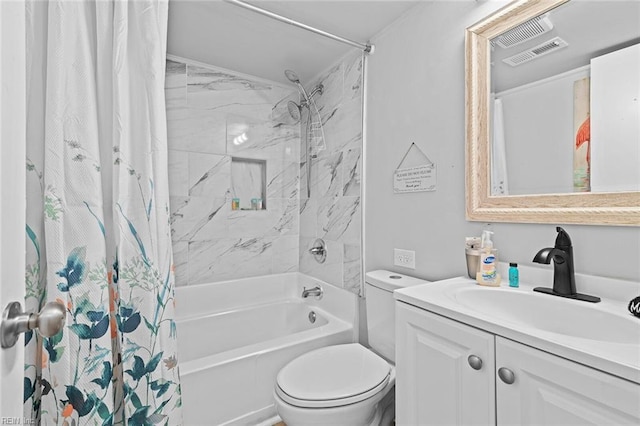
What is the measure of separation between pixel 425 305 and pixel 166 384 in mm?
885

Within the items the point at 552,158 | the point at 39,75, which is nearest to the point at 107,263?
the point at 39,75

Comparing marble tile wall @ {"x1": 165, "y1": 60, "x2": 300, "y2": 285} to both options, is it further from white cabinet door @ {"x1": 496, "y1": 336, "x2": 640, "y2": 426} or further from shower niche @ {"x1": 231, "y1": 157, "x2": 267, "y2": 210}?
white cabinet door @ {"x1": 496, "y1": 336, "x2": 640, "y2": 426}

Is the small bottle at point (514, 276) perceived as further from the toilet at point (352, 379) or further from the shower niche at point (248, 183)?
the shower niche at point (248, 183)

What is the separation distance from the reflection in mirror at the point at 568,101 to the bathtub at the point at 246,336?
48.4 inches

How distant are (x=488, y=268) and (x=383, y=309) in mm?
576

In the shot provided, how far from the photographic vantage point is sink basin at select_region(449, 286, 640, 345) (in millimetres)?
847

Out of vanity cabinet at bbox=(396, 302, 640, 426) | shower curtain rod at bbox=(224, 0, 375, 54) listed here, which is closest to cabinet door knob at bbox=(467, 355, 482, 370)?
vanity cabinet at bbox=(396, 302, 640, 426)

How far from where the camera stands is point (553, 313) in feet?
3.27

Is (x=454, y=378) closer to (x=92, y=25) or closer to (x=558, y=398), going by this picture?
(x=558, y=398)

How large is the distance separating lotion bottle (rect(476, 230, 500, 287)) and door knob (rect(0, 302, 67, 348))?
1.23 meters

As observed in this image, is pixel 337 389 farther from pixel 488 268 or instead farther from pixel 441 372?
pixel 488 268

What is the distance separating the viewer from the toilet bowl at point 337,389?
3.98 ft

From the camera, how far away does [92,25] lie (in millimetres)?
1015

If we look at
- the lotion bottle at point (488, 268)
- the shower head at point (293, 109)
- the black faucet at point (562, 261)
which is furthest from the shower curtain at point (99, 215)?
the shower head at point (293, 109)
